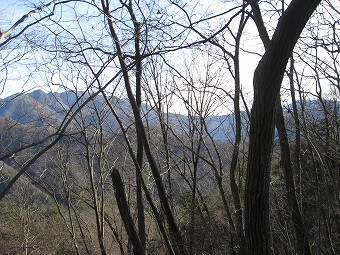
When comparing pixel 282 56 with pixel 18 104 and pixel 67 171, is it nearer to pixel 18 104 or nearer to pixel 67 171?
pixel 18 104

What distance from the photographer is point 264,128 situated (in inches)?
104

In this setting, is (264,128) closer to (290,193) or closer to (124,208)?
(124,208)

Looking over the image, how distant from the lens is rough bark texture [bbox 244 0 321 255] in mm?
2464

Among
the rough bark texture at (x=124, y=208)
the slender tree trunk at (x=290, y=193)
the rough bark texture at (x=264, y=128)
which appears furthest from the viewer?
the slender tree trunk at (x=290, y=193)

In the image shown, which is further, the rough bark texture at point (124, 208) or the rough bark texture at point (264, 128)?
the rough bark texture at point (124, 208)

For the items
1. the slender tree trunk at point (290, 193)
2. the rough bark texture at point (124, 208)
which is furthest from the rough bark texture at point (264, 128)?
the slender tree trunk at point (290, 193)

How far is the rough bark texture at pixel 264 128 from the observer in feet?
8.09

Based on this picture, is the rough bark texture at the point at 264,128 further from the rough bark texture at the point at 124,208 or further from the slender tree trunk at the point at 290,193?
the slender tree trunk at the point at 290,193

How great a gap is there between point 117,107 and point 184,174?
9.14ft

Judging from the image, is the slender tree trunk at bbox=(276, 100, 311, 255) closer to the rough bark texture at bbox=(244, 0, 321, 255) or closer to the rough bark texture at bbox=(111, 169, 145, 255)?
the rough bark texture at bbox=(244, 0, 321, 255)

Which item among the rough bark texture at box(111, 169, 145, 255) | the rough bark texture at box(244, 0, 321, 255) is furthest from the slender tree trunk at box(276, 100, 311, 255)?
the rough bark texture at box(111, 169, 145, 255)

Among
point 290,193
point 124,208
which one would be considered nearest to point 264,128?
point 124,208

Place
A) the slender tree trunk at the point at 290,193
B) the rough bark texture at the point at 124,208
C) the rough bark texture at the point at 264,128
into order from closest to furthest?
1. the rough bark texture at the point at 264,128
2. the rough bark texture at the point at 124,208
3. the slender tree trunk at the point at 290,193

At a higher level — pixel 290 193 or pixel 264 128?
pixel 264 128
